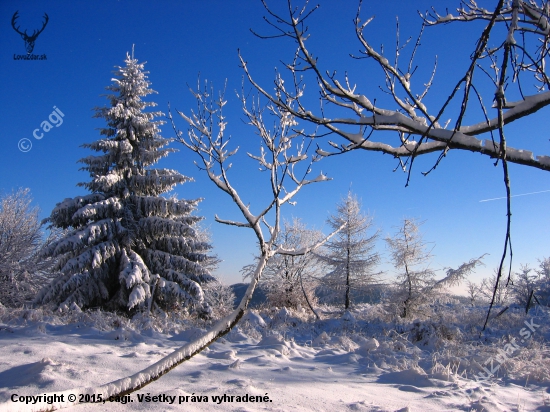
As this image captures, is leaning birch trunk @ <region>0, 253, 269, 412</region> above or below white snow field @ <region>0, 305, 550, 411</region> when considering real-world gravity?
above

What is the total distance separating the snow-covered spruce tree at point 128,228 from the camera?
11.1m

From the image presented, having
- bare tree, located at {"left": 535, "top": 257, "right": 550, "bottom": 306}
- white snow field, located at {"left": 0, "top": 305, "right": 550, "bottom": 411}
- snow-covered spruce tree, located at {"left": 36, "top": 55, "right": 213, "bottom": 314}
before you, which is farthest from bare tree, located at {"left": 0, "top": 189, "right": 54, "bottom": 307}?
bare tree, located at {"left": 535, "top": 257, "right": 550, "bottom": 306}

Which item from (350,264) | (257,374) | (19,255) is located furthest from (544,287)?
(19,255)

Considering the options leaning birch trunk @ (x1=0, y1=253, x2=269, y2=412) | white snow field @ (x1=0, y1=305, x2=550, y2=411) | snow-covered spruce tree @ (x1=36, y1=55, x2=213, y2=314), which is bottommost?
white snow field @ (x1=0, y1=305, x2=550, y2=411)

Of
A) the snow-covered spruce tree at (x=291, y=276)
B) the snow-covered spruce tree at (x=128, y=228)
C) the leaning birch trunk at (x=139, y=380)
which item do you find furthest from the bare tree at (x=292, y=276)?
the leaning birch trunk at (x=139, y=380)

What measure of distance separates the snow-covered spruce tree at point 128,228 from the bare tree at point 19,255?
23.0 feet

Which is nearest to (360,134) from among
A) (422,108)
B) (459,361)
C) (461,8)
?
(422,108)

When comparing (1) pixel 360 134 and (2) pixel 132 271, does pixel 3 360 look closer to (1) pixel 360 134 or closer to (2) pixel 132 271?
(1) pixel 360 134

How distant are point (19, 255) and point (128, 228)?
1161 centimetres

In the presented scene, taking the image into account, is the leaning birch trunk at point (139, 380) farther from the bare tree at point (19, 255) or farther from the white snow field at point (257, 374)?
the bare tree at point (19, 255)

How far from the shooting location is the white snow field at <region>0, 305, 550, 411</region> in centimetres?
276

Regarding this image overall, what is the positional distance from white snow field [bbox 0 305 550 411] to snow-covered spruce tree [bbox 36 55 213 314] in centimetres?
493

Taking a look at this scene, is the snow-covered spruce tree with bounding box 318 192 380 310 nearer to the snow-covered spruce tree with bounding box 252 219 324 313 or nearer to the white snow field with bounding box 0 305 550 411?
the snow-covered spruce tree with bounding box 252 219 324 313

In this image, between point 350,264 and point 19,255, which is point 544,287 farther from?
point 19,255
